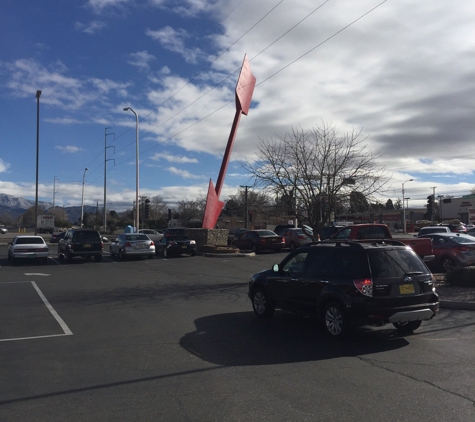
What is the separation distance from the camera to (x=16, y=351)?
794 cm

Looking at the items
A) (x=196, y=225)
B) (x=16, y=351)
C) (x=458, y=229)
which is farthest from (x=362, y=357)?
(x=196, y=225)

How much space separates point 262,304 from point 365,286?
294cm

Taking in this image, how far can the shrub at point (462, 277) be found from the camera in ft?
44.4

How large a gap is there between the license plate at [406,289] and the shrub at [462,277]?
6.20 metres

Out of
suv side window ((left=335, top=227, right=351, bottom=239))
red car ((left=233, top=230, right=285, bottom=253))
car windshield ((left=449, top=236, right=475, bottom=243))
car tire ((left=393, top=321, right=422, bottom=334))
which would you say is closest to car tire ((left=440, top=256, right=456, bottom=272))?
car windshield ((left=449, top=236, right=475, bottom=243))

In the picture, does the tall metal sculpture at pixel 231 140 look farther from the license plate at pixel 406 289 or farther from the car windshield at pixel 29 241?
the license plate at pixel 406 289

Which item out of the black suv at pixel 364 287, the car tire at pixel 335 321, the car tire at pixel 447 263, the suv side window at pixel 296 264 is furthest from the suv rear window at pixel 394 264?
the car tire at pixel 447 263

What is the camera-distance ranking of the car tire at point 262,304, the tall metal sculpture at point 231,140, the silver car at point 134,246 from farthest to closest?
the tall metal sculpture at point 231,140 < the silver car at point 134,246 < the car tire at point 262,304

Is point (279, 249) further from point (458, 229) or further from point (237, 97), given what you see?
point (458, 229)

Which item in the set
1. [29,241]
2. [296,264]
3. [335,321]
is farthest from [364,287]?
[29,241]

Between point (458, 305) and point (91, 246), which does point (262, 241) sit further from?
point (458, 305)

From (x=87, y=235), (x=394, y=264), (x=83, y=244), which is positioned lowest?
(x=83, y=244)

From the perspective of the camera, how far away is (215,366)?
→ 697 cm

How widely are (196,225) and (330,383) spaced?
230 ft
